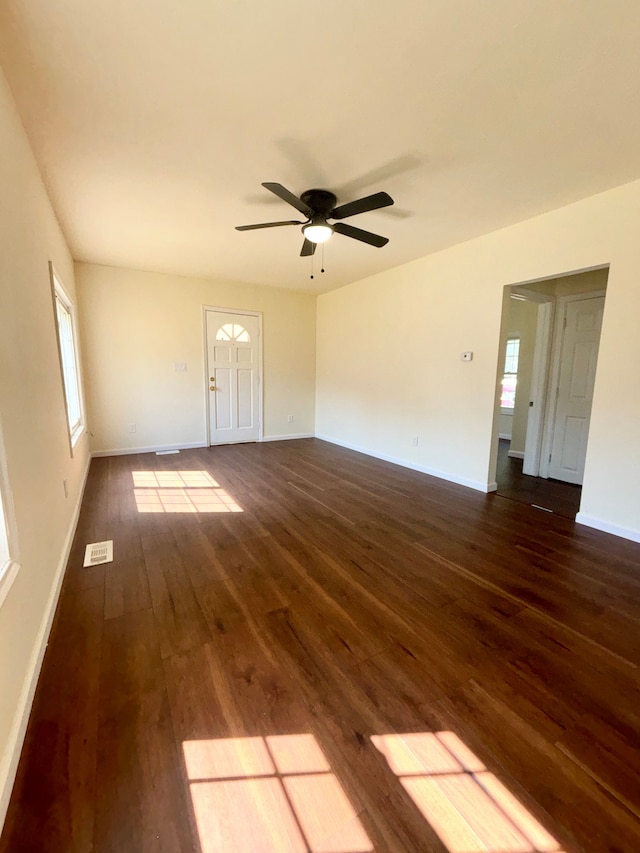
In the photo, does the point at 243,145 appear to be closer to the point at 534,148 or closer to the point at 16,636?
the point at 534,148

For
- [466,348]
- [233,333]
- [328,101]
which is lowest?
[466,348]

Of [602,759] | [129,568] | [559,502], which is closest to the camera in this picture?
[602,759]

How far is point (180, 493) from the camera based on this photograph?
3.68m

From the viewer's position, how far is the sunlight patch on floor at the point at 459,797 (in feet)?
3.23

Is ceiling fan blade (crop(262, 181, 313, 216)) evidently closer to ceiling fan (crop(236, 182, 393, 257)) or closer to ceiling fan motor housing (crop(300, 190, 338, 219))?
ceiling fan (crop(236, 182, 393, 257))

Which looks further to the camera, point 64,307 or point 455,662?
point 64,307

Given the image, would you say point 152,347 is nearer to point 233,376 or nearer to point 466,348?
point 233,376

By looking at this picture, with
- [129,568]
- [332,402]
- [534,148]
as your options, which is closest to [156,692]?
[129,568]

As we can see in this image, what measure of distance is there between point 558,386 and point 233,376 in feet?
14.7

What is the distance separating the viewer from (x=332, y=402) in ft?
20.5

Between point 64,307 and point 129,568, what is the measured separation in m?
2.92

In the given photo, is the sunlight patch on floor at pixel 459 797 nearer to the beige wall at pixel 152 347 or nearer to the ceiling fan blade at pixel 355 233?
the ceiling fan blade at pixel 355 233

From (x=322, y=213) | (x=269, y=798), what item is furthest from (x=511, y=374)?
(x=269, y=798)

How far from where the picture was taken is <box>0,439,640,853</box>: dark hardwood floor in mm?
1021
